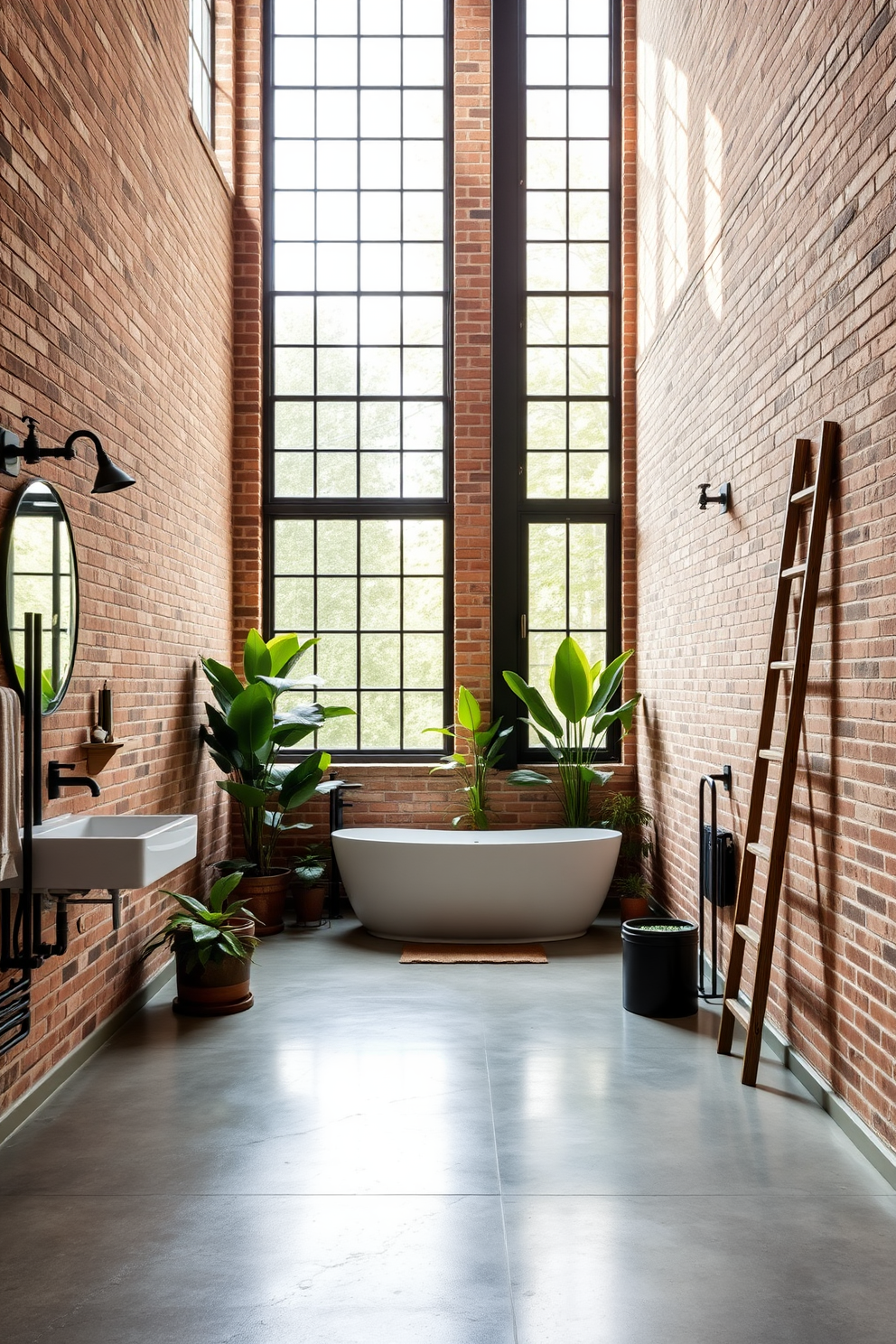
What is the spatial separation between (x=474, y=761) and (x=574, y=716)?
0.72m

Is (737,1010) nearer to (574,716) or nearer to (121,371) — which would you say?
(574,716)

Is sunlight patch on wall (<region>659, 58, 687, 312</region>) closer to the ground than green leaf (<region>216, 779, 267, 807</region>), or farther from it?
farther from it

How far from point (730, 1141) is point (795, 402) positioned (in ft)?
7.82

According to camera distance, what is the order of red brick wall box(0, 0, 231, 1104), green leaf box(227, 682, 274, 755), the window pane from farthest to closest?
1. the window pane
2. green leaf box(227, 682, 274, 755)
3. red brick wall box(0, 0, 231, 1104)

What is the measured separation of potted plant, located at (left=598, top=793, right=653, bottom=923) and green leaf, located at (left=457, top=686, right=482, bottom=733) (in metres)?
0.96

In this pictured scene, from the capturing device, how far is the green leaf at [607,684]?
6.30m

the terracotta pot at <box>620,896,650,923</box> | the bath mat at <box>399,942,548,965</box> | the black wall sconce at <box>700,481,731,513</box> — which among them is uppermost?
→ the black wall sconce at <box>700,481,731,513</box>

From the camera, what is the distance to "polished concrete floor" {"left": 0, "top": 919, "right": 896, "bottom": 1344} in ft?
7.34

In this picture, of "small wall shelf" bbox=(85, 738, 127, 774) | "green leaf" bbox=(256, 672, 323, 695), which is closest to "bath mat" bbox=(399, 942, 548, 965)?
"green leaf" bbox=(256, 672, 323, 695)

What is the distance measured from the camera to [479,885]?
5.59 meters

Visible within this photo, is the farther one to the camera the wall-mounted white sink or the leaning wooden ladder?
the leaning wooden ladder

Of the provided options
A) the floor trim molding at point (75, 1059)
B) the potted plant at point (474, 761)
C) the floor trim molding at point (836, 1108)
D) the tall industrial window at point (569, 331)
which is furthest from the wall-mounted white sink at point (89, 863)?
A: the tall industrial window at point (569, 331)

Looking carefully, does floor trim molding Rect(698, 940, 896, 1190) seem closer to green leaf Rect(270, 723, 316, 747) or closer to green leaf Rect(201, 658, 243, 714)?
green leaf Rect(270, 723, 316, 747)

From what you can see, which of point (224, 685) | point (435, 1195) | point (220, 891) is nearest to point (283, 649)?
point (224, 685)
